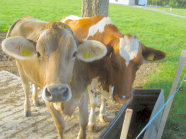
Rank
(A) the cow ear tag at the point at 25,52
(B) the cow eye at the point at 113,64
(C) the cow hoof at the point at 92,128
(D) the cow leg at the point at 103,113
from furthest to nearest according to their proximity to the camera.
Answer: (D) the cow leg at the point at 103,113 < (C) the cow hoof at the point at 92,128 < (B) the cow eye at the point at 113,64 < (A) the cow ear tag at the point at 25,52

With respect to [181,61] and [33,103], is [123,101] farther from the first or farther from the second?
[33,103]

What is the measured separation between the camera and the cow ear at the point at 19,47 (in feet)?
6.60

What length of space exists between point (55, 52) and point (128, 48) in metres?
0.93

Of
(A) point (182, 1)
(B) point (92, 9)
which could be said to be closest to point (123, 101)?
(B) point (92, 9)

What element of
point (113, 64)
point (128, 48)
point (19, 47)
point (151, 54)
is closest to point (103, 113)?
point (113, 64)

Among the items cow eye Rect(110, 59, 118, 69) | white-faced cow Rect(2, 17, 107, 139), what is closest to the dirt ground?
white-faced cow Rect(2, 17, 107, 139)

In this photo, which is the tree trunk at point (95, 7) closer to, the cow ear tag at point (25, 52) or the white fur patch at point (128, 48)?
the white fur patch at point (128, 48)

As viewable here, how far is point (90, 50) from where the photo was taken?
223cm

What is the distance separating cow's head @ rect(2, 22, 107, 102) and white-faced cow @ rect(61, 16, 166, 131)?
0.31m

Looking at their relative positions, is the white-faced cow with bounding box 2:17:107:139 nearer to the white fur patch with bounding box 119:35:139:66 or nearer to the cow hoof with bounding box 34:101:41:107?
the white fur patch with bounding box 119:35:139:66

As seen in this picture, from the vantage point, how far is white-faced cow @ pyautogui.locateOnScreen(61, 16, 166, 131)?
229cm

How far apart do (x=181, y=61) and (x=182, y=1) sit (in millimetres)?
60246

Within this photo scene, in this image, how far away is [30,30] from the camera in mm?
3137

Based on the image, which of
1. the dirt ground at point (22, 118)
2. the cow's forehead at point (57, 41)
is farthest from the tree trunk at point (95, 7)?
the cow's forehead at point (57, 41)
